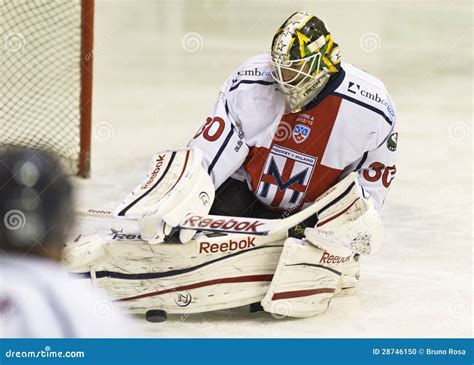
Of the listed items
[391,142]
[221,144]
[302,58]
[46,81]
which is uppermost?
[302,58]

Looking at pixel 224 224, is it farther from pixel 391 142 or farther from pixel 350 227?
pixel 391 142

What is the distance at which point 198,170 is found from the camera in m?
3.29

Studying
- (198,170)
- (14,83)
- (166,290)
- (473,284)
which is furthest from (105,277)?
(14,83)

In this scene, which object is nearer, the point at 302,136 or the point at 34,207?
the point at 34,207

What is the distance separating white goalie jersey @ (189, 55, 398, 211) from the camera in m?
3.40

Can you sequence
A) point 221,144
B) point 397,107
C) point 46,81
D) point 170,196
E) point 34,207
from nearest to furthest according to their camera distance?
point 34,207
point 170,196
point 221,144
point 46,81
point 397,107

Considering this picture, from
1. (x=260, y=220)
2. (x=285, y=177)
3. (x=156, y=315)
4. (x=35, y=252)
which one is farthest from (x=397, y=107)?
(x=35, y=252)

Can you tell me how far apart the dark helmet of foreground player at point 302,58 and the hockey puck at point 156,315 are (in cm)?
77

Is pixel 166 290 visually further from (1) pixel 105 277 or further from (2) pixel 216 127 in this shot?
(2) pixel 216 127

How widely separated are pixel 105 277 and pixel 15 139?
6.38ft

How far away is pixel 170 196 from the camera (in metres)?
3.19

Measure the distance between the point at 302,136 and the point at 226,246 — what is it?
45cm

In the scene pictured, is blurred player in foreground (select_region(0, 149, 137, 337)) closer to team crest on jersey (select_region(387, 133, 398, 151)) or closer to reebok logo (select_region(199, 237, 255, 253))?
reebok logo (select_region(199, 237, 255, 253))

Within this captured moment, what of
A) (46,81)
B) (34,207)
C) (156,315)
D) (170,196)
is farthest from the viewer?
(46,81)
